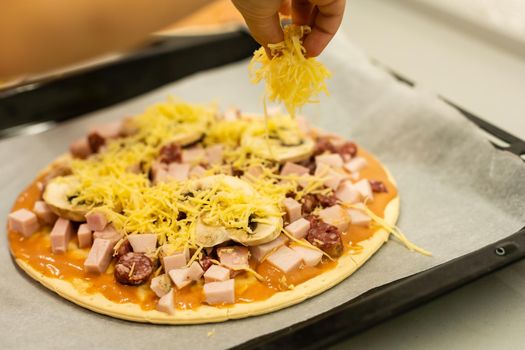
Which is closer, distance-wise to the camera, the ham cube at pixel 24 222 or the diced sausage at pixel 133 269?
the diced sausage at pixel 133 269

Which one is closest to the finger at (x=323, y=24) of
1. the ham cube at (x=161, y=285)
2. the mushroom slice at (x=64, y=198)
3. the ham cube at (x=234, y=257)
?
the ham cube at (x=234, y=257)

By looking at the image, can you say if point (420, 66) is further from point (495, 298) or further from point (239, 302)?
point (239, 302)

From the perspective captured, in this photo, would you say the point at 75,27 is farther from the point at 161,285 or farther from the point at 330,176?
the point at 330,176

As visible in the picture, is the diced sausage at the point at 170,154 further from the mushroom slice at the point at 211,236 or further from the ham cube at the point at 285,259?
the ham cube at the point at 285,259

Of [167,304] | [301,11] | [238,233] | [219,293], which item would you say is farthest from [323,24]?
[167,304]

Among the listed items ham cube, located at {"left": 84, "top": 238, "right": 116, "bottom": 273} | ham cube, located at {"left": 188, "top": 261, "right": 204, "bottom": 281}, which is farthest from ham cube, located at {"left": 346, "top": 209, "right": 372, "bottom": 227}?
ham cube, located at {"left": 84, "top": 238, "right": 116, "bottom": 273}

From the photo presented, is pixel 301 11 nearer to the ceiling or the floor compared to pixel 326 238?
nearer to the ceiling
